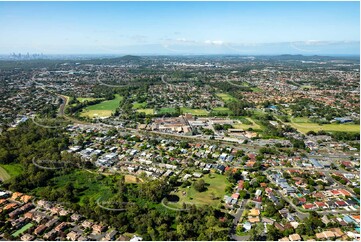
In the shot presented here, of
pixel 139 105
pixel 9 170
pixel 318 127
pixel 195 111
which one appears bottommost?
pixel 9 170

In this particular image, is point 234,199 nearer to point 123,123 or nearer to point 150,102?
point 123,123

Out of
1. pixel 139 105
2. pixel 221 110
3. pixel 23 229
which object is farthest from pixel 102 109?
pixel 23 229

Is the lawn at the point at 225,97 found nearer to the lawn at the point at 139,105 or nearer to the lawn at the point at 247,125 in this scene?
the lawn at the point at 247,125

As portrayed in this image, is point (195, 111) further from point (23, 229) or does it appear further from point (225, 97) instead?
point (23, 229)

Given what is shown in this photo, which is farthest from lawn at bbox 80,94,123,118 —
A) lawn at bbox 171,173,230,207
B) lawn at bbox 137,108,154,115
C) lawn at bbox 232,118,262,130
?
lawn at bbox 171,173,230,207

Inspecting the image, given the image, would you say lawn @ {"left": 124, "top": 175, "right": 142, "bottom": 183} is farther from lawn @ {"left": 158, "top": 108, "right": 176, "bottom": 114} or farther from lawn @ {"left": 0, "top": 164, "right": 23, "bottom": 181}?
lawn @ {"left": 158, "top": 108, "right": 176, "bottom": 114}

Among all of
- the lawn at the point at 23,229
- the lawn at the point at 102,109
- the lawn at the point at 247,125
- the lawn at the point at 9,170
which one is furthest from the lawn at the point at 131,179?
the lawn at the point at 102,109

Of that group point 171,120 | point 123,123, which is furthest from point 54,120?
point 171,120
